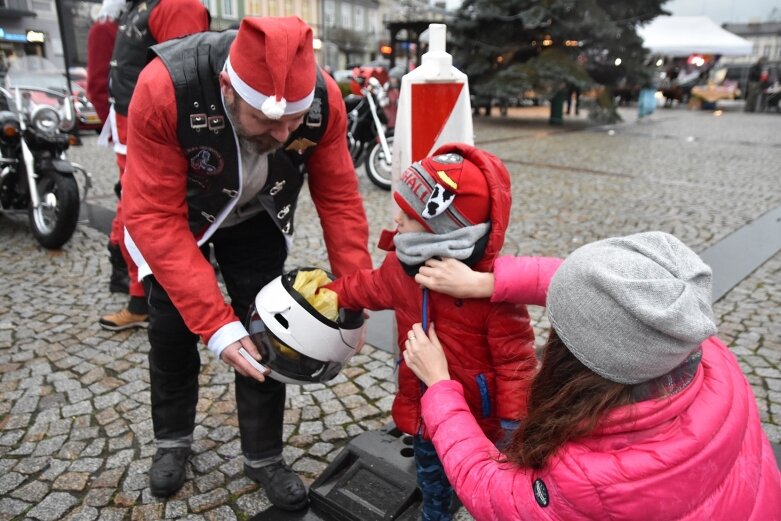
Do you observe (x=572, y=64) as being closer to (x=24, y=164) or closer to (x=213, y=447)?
(x=24, y=164)

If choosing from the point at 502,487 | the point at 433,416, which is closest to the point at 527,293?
the point at 433,416

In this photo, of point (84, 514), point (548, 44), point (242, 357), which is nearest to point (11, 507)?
point (84, 514)

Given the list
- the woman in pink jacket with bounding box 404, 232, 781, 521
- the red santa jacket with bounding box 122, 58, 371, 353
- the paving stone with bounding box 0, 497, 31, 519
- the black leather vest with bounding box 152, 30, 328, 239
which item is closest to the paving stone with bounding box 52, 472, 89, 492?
the paving stone with bounding box 0, 497, 31, 519

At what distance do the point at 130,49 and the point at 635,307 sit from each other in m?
3.05

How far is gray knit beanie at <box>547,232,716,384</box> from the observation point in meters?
1.05

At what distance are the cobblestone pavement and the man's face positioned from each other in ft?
4.40

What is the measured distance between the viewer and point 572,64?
13820 mm

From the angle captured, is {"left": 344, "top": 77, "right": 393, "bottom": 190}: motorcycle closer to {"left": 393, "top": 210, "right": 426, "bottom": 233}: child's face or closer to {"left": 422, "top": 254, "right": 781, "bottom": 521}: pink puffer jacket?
{"left": 393, "top": 210, "right": 426, "bottom": 233}: child's face

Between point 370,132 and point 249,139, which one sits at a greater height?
point 249,139

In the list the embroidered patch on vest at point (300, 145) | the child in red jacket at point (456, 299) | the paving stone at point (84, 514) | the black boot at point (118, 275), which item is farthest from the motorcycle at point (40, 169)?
the child in red jacket at point (456, 299)

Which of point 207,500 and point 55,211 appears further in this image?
point 55,211

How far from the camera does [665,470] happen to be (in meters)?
1.10

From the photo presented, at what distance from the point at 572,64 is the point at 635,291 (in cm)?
1396

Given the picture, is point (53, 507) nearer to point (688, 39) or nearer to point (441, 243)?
point (441, 243)
